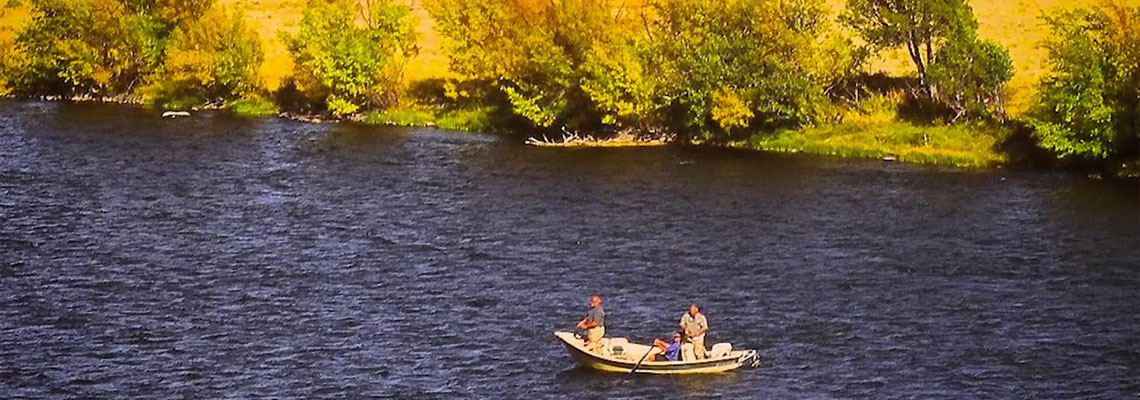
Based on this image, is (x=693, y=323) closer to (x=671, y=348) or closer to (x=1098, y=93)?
(x=671, y=348)

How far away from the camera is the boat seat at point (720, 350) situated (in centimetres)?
5528

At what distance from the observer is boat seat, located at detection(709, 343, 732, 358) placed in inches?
2176

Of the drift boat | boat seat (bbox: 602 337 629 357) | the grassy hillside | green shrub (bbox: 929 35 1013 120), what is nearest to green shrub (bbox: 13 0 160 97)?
the grassy hillside

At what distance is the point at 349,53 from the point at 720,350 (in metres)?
68.5

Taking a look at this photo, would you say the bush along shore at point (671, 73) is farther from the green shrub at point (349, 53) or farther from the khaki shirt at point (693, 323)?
the khaki shirt at point (693, 323)

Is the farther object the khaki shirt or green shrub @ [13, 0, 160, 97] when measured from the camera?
green shrub @ [13, 0, 160, 97]

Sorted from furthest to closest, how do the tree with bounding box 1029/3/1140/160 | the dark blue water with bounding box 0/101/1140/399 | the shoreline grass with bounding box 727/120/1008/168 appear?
1. the shoreline grass with bounding box 727/120/1008/168
2. the tree with bounding box 1029/3/1140/160
3. the dark blue water with bounding box 0/101/1140/399

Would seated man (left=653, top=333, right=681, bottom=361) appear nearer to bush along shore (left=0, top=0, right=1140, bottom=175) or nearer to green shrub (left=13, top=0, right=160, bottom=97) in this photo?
bush along shore (left=0, top=0, right=1140, bottom=175)

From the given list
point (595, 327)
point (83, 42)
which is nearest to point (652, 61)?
point (83, 42)

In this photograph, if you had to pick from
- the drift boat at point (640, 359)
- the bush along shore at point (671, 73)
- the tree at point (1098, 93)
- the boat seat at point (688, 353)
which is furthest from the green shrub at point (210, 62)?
the boat seat at point (688, 353)

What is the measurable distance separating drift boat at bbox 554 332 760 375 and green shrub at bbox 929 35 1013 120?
49.9 m

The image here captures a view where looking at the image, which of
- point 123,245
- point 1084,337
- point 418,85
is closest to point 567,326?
point 1084,337

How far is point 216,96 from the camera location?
132 metres

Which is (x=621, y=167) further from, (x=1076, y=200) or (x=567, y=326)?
(x=567, y=326)
